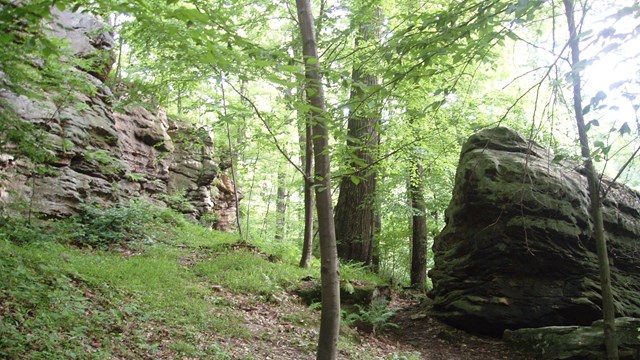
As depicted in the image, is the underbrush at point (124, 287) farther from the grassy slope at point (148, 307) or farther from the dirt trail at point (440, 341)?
the dirt trail at point (440, 341)

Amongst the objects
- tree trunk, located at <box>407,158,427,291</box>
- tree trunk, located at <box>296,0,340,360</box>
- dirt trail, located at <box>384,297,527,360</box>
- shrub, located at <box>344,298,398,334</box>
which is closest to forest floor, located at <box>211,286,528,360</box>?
dirt trail, located at <box>384,297,527,360</box>

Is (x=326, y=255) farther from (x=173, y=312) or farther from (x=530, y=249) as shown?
(x=530, y=249)

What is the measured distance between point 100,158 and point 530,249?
8308 mm

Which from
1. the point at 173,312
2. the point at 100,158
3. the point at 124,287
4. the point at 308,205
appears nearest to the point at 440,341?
the point at 308,205

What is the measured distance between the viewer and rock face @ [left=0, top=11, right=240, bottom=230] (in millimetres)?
7969

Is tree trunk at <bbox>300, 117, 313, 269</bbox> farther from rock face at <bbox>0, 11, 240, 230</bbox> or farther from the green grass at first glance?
rock face at <bbox>0, 11, 240, 230</bbox>

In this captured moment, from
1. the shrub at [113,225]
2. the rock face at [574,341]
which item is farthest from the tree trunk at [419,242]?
the shrub at [113,225]

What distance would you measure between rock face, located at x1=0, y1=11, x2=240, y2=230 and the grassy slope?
Result: 5.69 feet

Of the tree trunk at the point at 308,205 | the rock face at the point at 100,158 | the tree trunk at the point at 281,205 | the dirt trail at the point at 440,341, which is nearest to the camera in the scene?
the dirt trail at the point at 440,341

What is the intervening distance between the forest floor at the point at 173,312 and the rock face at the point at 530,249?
75cm

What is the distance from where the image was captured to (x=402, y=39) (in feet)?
10.4

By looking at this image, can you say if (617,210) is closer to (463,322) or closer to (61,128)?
(463,322)

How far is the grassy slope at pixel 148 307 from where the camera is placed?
14.8ft

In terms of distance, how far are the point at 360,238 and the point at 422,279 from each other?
7.47 ft
